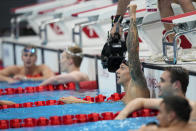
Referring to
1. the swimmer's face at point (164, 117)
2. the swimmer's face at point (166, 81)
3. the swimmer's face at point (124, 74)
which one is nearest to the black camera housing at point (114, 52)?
the swimmer's face at point (124, 74)

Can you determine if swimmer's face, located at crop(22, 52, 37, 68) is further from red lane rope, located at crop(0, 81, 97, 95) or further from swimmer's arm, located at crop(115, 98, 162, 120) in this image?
swimmer's arm, located at crop(115, 98, 162, 120)

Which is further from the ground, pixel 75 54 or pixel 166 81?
pixel 75 54

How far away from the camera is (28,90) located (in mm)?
6695

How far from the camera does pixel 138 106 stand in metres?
3.93

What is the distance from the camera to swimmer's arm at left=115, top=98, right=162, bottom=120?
388 centimetres

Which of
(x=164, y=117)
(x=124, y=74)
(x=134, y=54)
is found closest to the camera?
(x=164, y=117)

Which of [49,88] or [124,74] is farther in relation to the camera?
[49,88]

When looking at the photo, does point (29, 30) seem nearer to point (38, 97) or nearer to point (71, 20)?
point (71, 20)

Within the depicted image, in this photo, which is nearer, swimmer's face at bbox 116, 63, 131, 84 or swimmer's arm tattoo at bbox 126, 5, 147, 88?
swimmer's arm tattoo at bbox 126, 5, 147, 88

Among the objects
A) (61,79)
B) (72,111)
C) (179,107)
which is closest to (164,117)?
(179,107)

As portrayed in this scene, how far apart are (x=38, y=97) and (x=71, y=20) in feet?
13.1

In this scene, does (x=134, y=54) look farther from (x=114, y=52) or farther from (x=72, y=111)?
(x=72, y=111)

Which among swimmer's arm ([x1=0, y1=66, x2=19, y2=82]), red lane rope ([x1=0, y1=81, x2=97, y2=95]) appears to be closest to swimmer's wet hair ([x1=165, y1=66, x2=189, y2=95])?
red lane rope ([x1=0, y1=81, x2=97, y2=95])

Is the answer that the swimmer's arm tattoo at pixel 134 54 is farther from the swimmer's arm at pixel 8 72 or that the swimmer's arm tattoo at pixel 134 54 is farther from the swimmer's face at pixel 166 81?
the swimmer's arm at pixel 8 72
